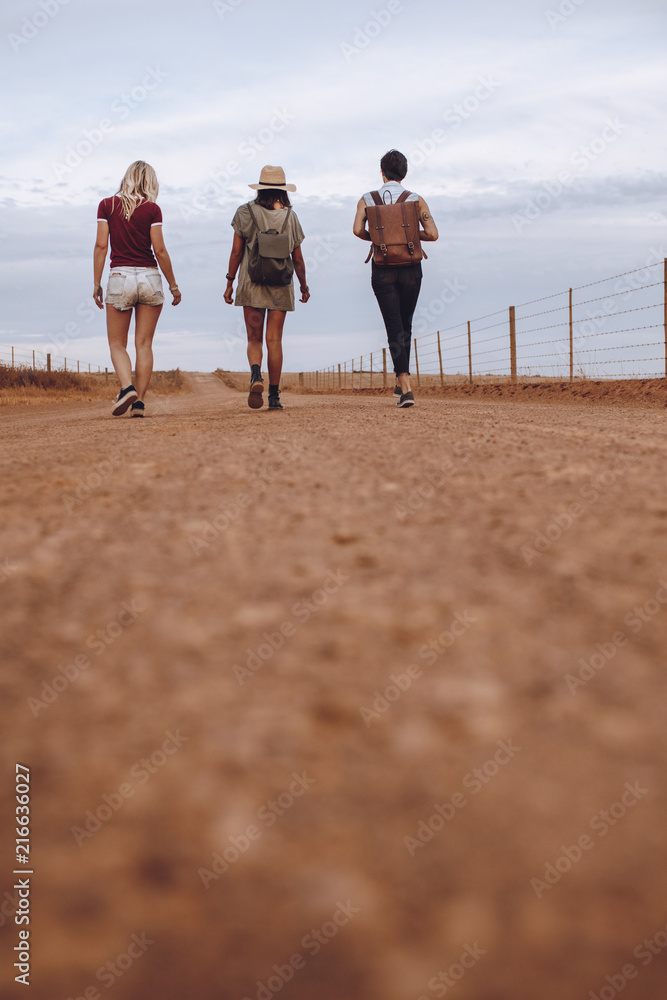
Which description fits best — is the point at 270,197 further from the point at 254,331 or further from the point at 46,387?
the point at 46,387

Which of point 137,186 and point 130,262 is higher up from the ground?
point 137,186

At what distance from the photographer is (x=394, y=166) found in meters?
4.12

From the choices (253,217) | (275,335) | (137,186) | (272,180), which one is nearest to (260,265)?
(253,217)

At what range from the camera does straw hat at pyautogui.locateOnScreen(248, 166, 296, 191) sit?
4281 millimetres

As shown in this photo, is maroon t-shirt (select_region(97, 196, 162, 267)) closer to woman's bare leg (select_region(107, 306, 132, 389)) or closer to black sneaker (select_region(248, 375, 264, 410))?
woman's bare leg (select_region(107, 306, 132, 389))

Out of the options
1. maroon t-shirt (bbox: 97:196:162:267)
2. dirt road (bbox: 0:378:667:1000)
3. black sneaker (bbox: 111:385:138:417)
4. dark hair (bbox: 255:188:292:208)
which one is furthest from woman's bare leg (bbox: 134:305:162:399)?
dirt road (bbox: 0:378:667:1000)

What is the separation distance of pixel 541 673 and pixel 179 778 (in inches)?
12.5

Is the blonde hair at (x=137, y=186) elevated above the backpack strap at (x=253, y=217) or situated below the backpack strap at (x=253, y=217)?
above

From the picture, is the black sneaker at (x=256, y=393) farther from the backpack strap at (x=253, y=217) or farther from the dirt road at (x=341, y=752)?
the dirt road at (x=341, y=752)

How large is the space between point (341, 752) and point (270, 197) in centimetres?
427

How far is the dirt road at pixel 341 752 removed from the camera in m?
0.41

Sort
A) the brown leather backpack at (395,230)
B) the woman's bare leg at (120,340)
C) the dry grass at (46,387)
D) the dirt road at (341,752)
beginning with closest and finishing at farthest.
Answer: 1. the dirt road at (341,752)
2. the brown leather backpack at (395,230)
3. the woman's bare leg at (120,340)
4. the dry grass at (46,387)

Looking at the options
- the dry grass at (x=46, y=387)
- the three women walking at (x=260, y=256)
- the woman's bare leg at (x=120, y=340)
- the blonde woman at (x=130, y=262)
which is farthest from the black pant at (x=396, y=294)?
the dry grass at (x=46, y=387)

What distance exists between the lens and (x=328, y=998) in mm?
388
